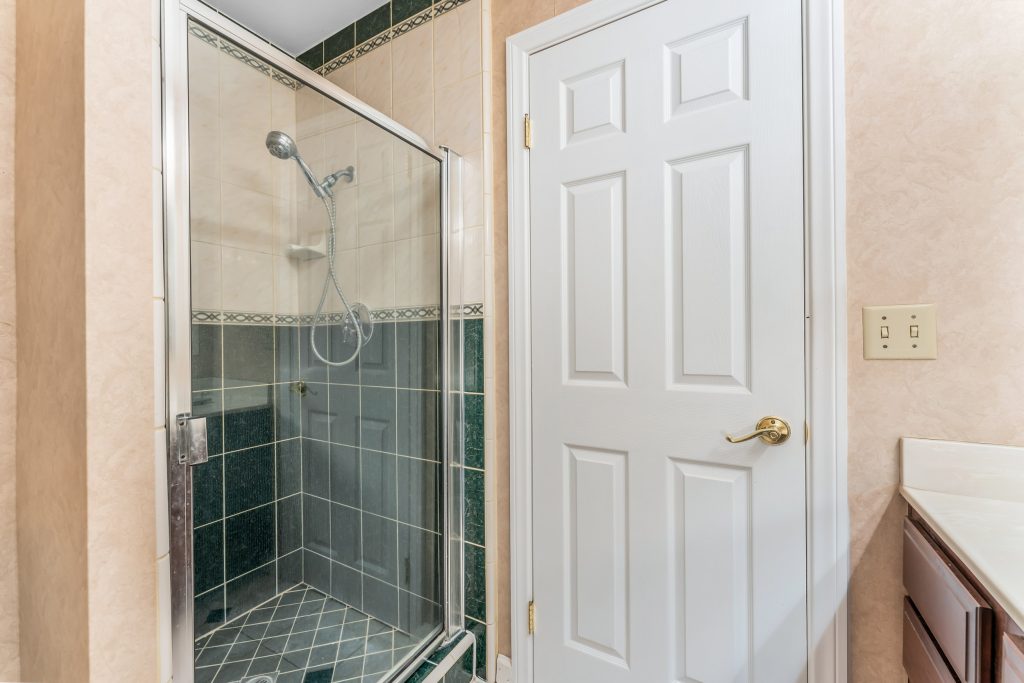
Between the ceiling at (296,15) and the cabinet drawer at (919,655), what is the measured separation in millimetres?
2204

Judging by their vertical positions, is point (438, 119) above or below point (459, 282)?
above

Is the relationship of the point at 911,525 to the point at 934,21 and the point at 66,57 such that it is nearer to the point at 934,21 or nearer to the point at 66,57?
the point at 934,21

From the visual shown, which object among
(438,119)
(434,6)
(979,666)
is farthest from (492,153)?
(979,666)

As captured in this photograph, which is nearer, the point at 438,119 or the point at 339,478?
the point at 339,478

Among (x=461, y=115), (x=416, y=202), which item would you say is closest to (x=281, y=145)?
(x=416, y=202)

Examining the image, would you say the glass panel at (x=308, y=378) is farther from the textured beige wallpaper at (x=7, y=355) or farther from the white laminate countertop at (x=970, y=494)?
the white laminate countertop at (x=970, y=494)

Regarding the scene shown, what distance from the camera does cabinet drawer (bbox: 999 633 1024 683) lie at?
0.51 m

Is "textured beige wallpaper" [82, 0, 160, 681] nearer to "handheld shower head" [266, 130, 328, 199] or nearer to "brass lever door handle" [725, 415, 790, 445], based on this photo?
"handheld shower head" [266, 130, 328, 199]

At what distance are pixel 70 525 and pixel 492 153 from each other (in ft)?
4.14

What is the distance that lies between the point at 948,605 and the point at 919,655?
189 millimetres

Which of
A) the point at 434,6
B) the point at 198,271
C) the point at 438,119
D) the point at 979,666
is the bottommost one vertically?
the point at 979,666

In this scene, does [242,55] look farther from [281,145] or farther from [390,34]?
[390,34]

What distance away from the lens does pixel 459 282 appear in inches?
54.4

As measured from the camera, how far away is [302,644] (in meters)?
0.98
